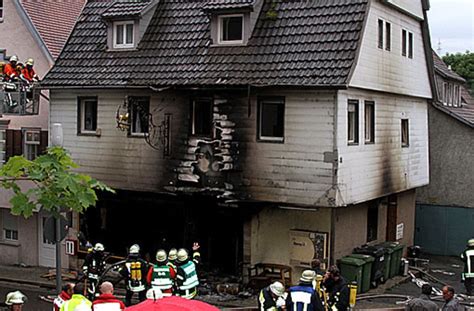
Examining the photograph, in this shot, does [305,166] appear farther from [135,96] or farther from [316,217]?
[135,96]

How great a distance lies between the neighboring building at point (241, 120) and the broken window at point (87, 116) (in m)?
0.04

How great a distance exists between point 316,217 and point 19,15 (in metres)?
12.2

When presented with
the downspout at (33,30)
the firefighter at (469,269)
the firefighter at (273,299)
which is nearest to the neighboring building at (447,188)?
the firefighter at (469,269)

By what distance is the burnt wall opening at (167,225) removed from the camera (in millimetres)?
21125

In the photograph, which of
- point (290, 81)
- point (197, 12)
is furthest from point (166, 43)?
point (290, 81)

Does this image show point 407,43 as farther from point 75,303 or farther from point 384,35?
point 75,303

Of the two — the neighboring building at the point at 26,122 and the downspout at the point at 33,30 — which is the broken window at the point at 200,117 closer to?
the neighboring building at the point at 26,122

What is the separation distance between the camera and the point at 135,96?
21.7m

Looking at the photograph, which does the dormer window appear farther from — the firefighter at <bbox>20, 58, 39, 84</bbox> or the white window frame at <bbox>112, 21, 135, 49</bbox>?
the firefighter at <bbox>20, 58, 39, 84</bbox>

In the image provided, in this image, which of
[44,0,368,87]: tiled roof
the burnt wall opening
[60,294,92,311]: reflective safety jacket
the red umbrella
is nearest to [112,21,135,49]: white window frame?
[44,0,368,87]: tiled roof

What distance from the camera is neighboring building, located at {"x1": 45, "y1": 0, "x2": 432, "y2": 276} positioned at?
19.2 meters

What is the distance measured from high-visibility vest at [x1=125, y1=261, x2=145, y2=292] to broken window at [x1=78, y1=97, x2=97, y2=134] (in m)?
6.64

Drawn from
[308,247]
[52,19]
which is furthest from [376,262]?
[52,19]

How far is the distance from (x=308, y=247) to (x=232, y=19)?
6.41 m
